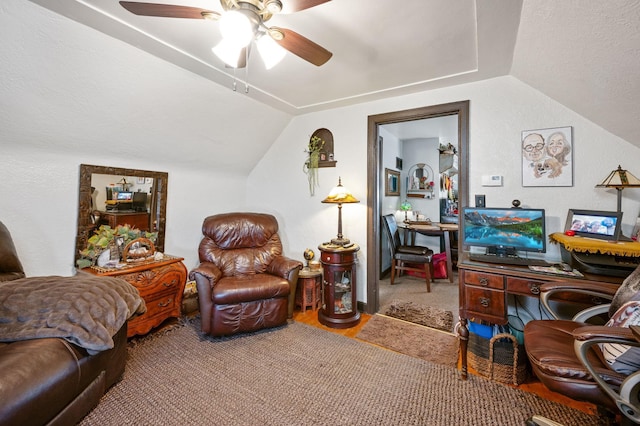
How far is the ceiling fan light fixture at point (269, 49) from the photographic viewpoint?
56.4 inches

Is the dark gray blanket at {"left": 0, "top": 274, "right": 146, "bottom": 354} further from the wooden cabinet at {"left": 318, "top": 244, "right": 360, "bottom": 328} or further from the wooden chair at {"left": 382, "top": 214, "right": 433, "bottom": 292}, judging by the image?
the wooden chair at {"left": 382, "top": 214, "right": 433, "bottom": 292}

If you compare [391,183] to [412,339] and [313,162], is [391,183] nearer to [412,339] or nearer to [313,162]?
[313,162]

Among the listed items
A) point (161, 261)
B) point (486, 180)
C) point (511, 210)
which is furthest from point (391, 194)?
point (161, 261)

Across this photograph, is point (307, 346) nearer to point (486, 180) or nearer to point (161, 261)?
point (161, 261)

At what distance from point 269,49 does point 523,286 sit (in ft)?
7.13

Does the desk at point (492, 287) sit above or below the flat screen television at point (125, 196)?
below

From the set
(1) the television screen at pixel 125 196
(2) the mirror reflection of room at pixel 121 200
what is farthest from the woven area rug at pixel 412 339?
(1) the television screen at pixel 125 196

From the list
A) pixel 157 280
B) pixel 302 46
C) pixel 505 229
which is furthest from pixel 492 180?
pixel 157 280

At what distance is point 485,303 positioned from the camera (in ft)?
6.14

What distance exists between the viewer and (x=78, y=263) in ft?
7.54

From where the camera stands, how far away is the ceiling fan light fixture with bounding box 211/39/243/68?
136 cm

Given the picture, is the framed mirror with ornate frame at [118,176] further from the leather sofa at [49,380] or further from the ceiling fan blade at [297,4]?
the ceiling fan blade at [297,4]

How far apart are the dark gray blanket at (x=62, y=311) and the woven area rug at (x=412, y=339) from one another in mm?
1962

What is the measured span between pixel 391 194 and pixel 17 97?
446 cm
